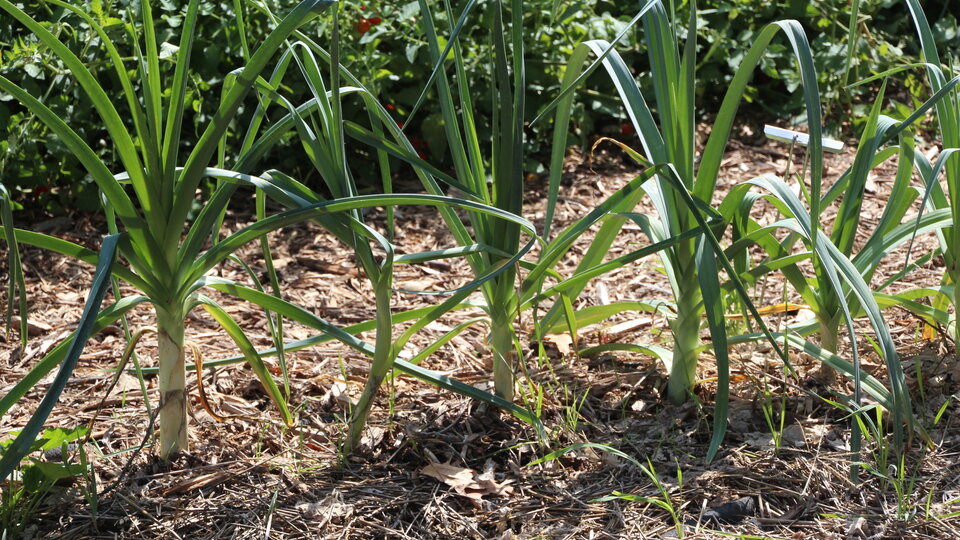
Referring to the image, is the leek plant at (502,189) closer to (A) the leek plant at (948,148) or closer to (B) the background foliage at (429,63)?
(A) the leek plant at (948,148)

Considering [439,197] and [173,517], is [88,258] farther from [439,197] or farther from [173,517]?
[439,197]

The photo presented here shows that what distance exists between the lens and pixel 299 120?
154cm

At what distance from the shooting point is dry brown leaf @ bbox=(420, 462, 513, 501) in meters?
1.65

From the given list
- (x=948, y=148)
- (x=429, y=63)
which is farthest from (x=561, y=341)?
(x=429, y=63)

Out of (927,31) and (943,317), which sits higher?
(927,31)

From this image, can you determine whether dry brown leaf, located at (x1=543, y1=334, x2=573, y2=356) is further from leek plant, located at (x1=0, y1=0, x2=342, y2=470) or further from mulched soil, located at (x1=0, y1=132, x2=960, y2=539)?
leek plant, located at (x1=0, y1=0, x2=342, y2=470)

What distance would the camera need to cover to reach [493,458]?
176 cm

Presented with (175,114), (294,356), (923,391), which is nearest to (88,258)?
(175,114)

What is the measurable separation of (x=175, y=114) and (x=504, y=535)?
0.82m

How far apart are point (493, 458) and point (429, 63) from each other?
1721mm

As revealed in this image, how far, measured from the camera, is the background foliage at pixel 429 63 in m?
2.63

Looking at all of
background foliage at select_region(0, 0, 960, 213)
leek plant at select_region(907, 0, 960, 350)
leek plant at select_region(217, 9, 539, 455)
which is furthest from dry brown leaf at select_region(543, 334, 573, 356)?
background foliage at select_region(0, 0, 960, 213)

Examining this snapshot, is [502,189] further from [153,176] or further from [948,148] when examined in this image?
[948,148]

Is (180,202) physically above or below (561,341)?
above
